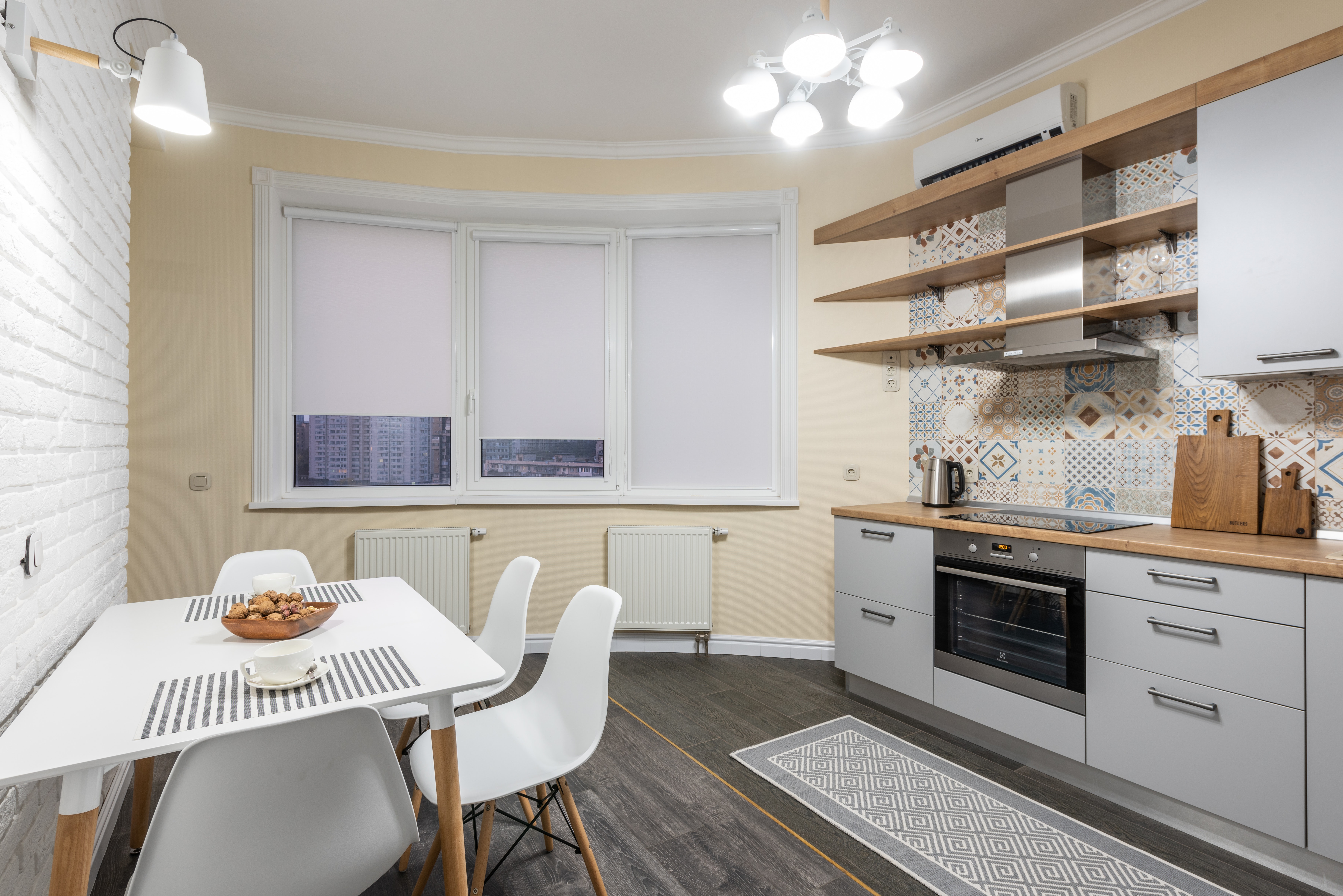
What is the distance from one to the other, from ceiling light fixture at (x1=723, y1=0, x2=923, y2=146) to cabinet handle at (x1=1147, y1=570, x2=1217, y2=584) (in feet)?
5.35

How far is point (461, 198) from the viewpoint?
3656mm

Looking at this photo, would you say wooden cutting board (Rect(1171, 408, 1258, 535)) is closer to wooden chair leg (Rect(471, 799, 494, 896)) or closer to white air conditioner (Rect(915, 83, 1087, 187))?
white air conditioner (Rect(915, 83, 1087, 187))

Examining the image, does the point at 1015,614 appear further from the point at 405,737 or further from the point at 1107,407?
the point at 405,737

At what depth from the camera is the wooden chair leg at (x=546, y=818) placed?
76.5 inches

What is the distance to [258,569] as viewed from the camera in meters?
2.47

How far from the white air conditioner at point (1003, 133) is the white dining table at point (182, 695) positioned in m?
2.89

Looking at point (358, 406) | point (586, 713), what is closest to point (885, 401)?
point (586, 713)

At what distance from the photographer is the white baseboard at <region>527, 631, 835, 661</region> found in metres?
3.68

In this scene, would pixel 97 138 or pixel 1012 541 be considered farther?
pixel 1012 541

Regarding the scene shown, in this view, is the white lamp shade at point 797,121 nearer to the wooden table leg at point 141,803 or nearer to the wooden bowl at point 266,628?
the wooden bowl at point 266,628

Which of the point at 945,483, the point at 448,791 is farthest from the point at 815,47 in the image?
the point at 945,483

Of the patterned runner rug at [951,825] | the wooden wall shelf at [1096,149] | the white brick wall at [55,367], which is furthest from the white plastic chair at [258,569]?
the wooden wall shelf at [1096,149]

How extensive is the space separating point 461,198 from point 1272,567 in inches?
146

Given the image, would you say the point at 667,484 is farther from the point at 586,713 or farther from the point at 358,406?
the point at 586,713
